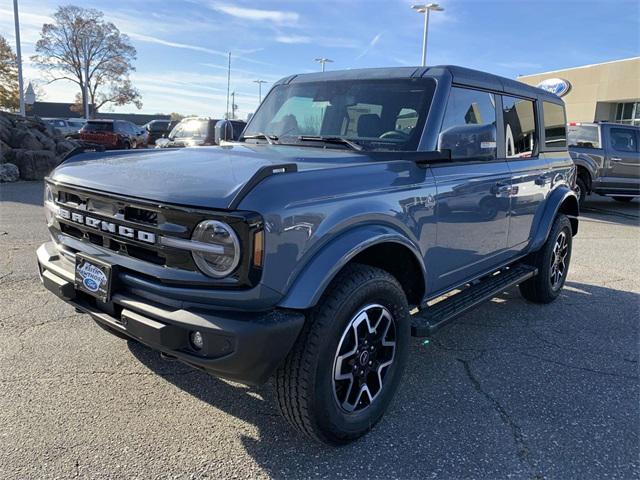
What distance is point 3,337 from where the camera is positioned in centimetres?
361

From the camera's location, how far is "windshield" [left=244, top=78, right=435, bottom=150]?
3223 mm

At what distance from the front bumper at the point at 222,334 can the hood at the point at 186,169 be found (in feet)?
1.54

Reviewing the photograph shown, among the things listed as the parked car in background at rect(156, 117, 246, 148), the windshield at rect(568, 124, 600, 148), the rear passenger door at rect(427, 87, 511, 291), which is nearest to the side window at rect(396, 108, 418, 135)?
the rear passenger door at rect(427, 87, 511, 291)

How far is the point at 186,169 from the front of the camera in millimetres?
2506

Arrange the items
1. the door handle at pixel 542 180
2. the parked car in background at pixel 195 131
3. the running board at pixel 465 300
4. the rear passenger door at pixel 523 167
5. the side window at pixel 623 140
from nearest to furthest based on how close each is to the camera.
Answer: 1. the running board at pixel 465 300
2. the rear passenger door at pixel 523 167
3. the door handle at pixel 542 180
4. the side window at pixel 623 140
5. the parked car in background at pixel 195 131

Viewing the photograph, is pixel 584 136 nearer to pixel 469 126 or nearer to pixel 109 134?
pixel 469 126

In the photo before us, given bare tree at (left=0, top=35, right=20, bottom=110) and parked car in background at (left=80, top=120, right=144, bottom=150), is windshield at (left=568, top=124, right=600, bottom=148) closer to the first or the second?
parked car in background at (left=80, top=120, right=144, bottom=150)

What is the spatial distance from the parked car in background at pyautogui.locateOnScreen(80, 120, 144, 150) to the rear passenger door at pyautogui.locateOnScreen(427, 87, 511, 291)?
1993cm

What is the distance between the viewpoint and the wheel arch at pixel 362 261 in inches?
85.7

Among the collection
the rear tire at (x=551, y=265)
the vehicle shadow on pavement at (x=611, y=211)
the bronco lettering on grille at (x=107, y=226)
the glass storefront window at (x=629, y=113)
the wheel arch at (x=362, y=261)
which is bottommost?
the vehicle shadow on pavement at (x=611, y=211)

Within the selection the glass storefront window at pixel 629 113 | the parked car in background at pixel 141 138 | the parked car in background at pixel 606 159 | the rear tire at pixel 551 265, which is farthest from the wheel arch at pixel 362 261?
the glass storefront window at pixel 629 113

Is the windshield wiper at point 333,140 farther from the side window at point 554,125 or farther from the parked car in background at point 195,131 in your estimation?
the parked car in background at point 195,131

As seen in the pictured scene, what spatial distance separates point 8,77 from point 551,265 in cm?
4779

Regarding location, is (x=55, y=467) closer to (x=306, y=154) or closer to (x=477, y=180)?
(x=306, y=154)
